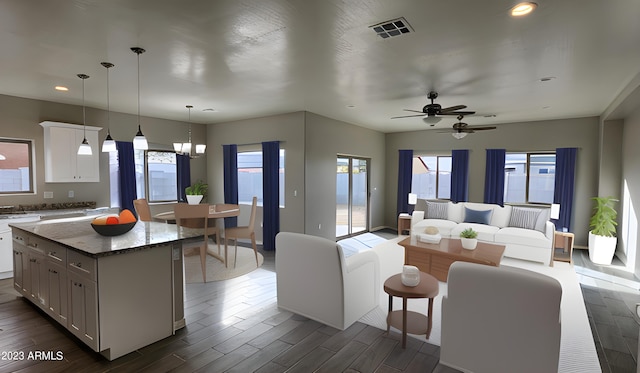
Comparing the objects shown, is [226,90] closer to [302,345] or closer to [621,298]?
[302,345]

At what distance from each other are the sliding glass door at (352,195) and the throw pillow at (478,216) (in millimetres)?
2508

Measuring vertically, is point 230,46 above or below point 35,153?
above

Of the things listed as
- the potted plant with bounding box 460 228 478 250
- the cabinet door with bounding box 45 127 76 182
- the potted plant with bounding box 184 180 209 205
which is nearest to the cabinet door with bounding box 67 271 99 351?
the cabinet door with bounding box 45 127 76 182

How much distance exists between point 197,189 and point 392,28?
585 centimetres

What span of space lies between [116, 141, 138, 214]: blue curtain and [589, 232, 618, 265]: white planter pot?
8.52m

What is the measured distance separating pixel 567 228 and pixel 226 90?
7154 mm

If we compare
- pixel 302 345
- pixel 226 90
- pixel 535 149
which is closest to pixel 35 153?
pixel 226 90

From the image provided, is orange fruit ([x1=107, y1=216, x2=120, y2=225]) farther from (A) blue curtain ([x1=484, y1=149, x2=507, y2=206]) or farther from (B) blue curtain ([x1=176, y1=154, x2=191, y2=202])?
(A) blue curtain ([x1=484, y1=149, x2=507, y2=206])

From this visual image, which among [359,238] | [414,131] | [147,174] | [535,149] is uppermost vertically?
[414,131]

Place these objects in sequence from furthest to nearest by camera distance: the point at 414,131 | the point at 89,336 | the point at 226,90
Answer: the point at 414,131, the point at 226,90, the point at 89,336

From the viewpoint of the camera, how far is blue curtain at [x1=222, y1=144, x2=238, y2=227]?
23.1 ft

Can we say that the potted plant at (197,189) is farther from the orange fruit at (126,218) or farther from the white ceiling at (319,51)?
the orange fruit at (126,218)

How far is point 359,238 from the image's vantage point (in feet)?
25.0

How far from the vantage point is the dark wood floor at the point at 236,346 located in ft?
8.24
